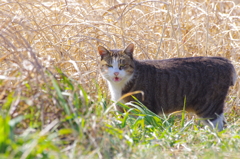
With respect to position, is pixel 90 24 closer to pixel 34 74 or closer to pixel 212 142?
pixel 34 74

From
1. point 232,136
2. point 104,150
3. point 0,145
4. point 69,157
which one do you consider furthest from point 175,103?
point 0,145

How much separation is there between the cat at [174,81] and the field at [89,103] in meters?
0.26

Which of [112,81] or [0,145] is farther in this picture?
[112,81]

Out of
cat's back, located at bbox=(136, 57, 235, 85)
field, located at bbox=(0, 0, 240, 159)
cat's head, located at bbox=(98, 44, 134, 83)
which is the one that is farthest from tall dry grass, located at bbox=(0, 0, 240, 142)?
cat's back, located at bbox=(136, 57, 235, 85)

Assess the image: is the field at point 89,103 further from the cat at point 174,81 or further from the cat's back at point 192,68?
the cat's back at point 192,68

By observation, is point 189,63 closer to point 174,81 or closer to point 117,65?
point 174,81

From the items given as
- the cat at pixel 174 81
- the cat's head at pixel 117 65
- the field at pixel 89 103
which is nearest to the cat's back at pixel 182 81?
the cat at pixel 174 81

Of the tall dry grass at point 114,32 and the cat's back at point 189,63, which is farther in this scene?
the tall dry grass at point 114,32

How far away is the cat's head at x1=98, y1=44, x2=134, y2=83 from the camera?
3.66 m

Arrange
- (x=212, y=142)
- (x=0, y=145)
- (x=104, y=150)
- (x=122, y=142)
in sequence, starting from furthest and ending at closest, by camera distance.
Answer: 1. (x=212, y=142)
2. (x=122, y=142)
3. (x=104, y=150)
4. (x=0, y=145)

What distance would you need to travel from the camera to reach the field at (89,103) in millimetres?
2070

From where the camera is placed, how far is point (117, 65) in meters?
3.72

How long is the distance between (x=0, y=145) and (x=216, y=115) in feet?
8.18

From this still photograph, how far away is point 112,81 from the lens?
3691mm
